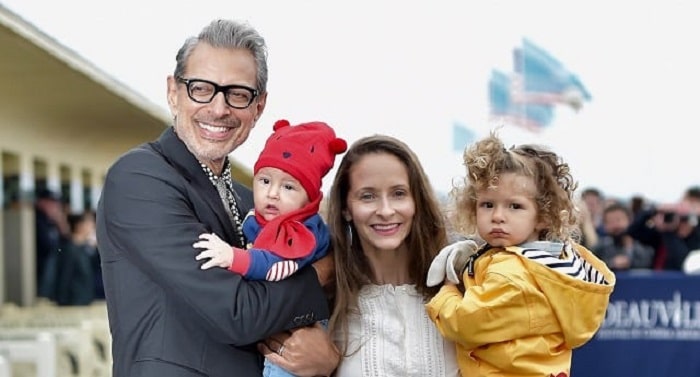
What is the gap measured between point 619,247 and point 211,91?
23.4 ft

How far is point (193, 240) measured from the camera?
2.71 m

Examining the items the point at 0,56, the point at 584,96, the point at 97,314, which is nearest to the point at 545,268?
the point at 0,56

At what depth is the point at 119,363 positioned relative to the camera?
2.80 metres

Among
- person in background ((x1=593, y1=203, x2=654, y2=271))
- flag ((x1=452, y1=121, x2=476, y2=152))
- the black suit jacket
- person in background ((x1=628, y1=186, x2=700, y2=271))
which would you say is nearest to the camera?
the black suit jacket

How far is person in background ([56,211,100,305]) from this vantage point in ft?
42.9

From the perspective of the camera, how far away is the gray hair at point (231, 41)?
114 inches

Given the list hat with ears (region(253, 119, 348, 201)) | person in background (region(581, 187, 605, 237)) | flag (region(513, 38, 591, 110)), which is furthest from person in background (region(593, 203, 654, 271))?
flag (region(513, 38, 591, 110))

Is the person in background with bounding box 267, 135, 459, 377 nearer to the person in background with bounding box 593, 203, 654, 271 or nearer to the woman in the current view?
the woman

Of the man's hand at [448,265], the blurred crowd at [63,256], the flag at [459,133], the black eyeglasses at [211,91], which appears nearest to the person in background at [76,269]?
the blurred crowd at [63,256]

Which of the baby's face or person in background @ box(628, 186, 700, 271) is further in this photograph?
person in background @ box(628, 186, 700, 271)

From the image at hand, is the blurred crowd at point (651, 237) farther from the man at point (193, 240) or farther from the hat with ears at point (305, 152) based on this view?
the man at point (193, 240)

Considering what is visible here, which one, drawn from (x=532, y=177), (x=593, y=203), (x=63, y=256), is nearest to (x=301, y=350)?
(x=532, y=177)

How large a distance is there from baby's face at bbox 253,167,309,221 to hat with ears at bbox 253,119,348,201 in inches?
0.6

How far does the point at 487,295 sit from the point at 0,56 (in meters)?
5.86
